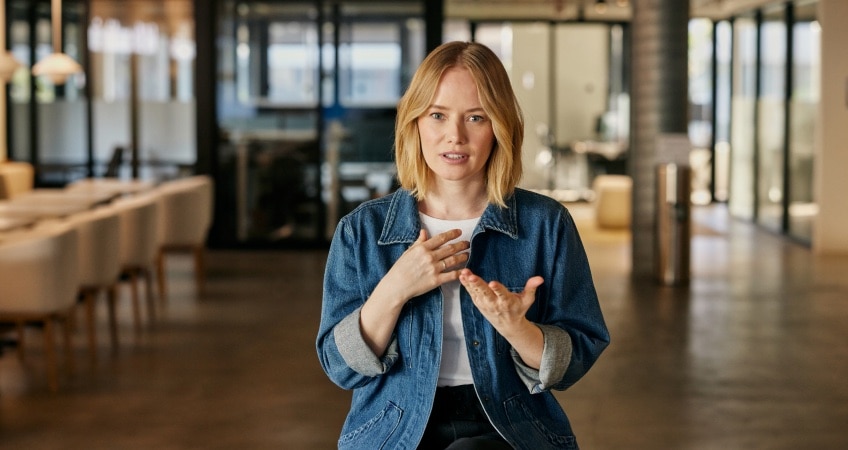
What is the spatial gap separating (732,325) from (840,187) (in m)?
5.19

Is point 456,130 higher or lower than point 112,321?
higher

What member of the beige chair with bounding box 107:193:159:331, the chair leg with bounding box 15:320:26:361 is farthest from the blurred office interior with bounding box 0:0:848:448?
the chair leg with bounding box 15:320:26:361

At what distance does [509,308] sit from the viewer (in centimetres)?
243

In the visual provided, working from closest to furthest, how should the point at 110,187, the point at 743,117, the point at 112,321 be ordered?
the point at 112,321, the point at 110,187, the point at 743,117

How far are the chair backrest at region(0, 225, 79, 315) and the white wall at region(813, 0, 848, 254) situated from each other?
29.8 feet

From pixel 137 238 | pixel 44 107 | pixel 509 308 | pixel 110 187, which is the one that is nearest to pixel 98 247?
pixel 137 238

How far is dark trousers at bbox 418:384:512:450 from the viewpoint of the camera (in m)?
2.61

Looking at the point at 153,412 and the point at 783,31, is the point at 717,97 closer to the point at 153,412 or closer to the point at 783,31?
the point at 783,31

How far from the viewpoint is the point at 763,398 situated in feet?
22.0

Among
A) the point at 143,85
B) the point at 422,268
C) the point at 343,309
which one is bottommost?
the point at 343,309

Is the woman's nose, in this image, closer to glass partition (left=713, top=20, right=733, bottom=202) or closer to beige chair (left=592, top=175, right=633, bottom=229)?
beige chair (left=592, top=175, right=633, bottom=229)

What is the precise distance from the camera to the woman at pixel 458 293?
2.57 meters

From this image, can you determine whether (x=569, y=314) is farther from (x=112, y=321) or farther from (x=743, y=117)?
(x=743, y=117)

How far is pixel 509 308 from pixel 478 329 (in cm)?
18
